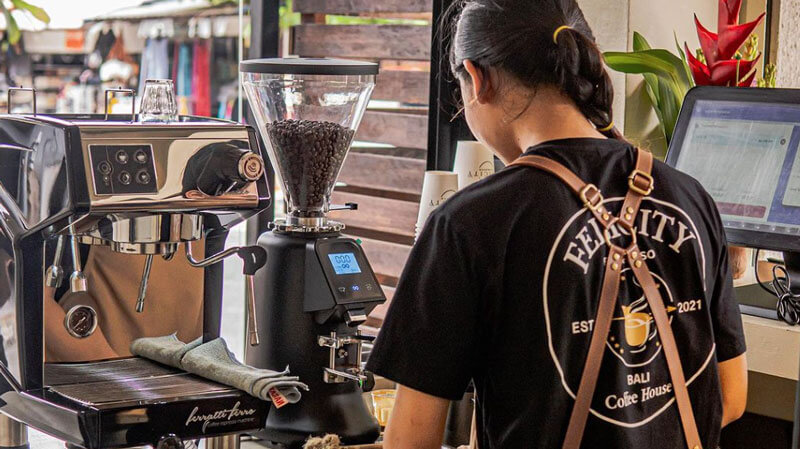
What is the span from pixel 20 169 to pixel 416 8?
2192mm

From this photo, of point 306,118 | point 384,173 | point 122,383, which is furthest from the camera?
point 384,173

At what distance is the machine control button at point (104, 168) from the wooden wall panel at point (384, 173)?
7.09ft

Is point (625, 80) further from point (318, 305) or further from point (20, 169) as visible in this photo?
point (20, 169)

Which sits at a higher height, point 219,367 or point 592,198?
point 592,198

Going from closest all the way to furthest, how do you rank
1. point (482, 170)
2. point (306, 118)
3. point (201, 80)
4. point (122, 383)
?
point (122, 383)
point (306, 118)
point (482, 170)
point (201, 80)

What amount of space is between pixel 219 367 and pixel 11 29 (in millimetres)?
2548

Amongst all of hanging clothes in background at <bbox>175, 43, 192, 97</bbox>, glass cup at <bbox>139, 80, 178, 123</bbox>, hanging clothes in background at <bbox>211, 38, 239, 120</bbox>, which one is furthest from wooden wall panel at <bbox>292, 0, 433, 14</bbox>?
glass cup at <bbox>139, 80, 178, 123</bbox>

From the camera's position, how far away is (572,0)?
Answer: 4.13ft

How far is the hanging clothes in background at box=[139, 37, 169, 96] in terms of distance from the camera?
375 cm

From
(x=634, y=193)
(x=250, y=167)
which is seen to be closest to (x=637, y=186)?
(x=634, y=193)

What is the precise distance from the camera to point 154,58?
3.76 metres

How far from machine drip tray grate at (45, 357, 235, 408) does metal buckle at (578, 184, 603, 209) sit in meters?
0.68

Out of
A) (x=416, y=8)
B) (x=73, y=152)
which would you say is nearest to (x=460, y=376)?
(x=73, y=152)

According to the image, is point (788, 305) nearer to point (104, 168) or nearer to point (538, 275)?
point (538, 275)
